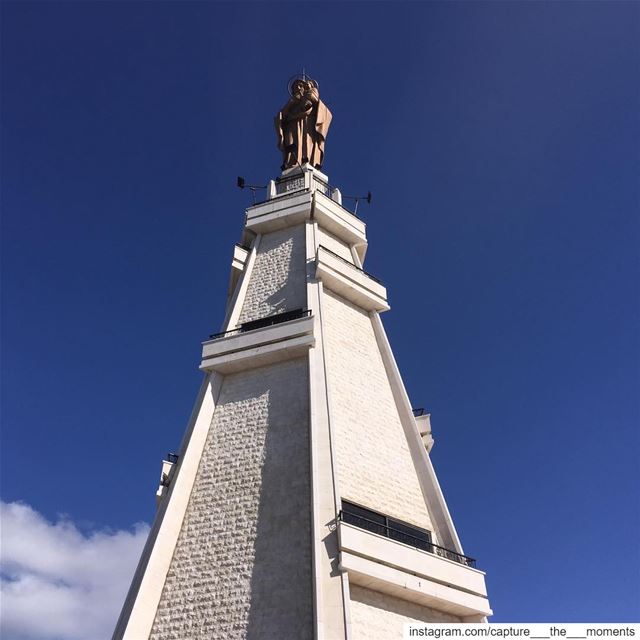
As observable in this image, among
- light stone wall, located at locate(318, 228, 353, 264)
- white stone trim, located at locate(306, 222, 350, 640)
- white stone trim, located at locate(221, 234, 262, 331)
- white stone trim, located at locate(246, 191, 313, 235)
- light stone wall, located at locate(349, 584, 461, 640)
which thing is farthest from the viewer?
white stone trim, located at locate(246, 191, 313, 235)

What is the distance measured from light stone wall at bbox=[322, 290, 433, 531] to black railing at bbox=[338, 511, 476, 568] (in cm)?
61

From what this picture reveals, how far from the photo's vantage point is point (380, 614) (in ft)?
46.2

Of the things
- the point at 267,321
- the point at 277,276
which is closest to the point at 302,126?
the point at 277,276

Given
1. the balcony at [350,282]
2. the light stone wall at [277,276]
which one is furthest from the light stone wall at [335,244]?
the balcony at [350,282]

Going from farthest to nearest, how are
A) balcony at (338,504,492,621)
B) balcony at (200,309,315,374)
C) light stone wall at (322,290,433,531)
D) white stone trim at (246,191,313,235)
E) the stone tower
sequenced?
1. white stone trim at (246,191,313,235)
2. balcony at (200,309,315,374)
3. light stone wall at (322,290,433,531)
4. balcony at (338,504,492,621)
5. the stone tower

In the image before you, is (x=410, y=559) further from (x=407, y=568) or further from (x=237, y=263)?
(x=237, y=263)

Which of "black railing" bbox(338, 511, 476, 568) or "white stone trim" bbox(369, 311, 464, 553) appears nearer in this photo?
"black railing" bbox(338, 511, 476, 568)

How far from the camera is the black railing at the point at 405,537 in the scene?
15000 millimetres

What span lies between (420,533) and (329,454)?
359cm

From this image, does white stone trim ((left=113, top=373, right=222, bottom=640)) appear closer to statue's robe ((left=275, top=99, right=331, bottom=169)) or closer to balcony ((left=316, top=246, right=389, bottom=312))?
balcony ((left=316, top=246, right=389, bottom=312))

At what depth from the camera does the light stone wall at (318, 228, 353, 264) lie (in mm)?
24547

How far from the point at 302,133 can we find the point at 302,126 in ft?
1.47

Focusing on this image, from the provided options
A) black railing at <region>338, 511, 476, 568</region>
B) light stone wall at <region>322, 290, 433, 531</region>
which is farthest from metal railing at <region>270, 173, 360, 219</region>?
black railing at <region>338, 511, 476, 568</region>

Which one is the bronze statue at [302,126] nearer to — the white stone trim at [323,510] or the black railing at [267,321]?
the black railing at [267,321]
